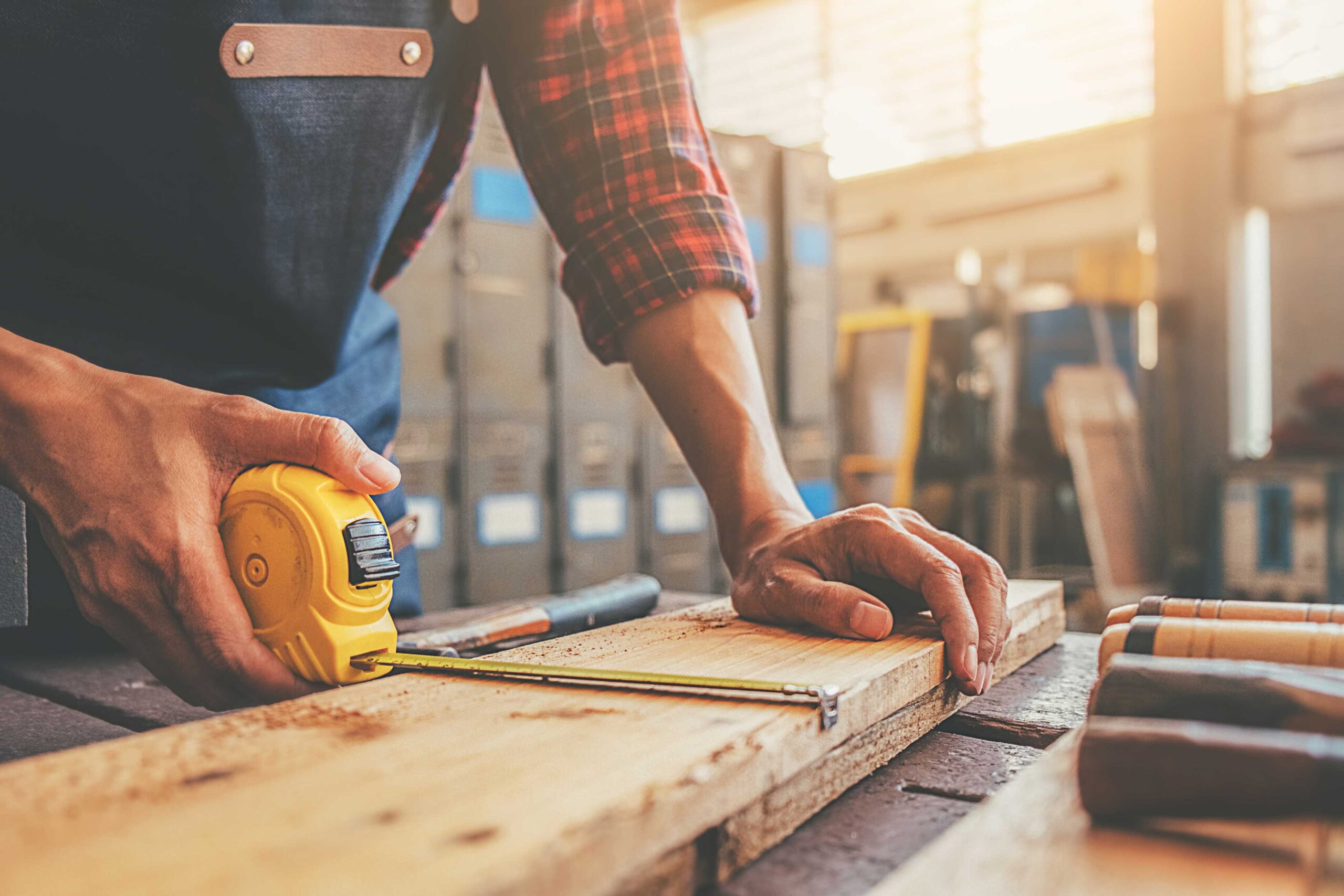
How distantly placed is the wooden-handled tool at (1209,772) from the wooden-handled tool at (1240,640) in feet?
0.56

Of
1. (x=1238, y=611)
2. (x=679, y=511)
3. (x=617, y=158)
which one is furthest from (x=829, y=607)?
(x=679, y=511)

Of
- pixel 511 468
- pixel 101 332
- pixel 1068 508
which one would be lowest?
pixel 1068 508

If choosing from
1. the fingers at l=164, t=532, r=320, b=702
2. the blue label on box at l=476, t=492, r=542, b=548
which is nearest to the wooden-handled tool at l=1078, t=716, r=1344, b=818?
the fingers at l=164, t=532, r=320, b=702

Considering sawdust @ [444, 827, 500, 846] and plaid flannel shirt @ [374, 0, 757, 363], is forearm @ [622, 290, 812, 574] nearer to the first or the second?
plaid flannel shirt @ [374, 0, 757, 363]

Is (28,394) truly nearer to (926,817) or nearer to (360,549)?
(360,549)

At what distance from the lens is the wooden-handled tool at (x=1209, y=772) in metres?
0.49

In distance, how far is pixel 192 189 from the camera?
1.08 m

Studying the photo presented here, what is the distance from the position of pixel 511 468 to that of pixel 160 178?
10.0ft

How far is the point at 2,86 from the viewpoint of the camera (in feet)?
3.21

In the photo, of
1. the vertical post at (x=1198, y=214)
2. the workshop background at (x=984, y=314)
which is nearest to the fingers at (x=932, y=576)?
the workshop background at (x=984, y=314)

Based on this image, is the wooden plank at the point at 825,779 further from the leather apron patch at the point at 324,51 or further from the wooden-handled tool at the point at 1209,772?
the leather apron patch at the point at 324,51

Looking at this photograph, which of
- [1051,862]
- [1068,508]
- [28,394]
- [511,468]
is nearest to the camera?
[1051,862]

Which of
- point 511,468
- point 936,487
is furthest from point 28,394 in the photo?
point 936,487

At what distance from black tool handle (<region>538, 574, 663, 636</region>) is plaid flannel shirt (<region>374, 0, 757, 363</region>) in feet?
1.06
